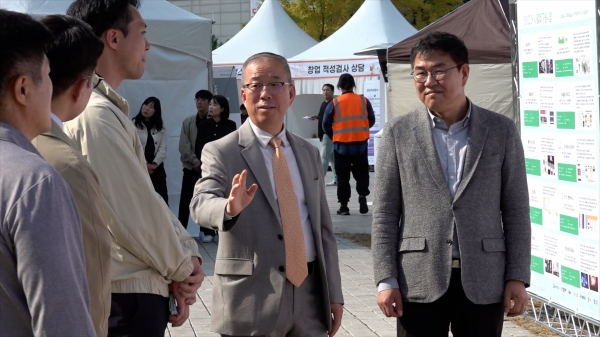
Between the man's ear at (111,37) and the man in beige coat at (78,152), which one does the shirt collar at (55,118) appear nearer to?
the man in beige coat at (78,152)

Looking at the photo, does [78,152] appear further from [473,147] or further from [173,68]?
[173,68]

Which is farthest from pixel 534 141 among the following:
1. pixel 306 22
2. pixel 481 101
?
pixel 306 22

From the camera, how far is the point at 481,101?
12562 mm

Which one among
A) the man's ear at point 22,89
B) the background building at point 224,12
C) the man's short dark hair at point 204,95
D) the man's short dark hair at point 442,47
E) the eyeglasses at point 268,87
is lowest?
the man's ear at point 22,89

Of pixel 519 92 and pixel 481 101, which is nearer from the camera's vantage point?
pixel 519 92

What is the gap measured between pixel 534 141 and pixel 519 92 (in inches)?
19.4

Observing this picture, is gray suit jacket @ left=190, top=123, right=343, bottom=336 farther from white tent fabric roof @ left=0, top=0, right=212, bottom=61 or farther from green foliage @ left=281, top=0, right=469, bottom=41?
green foliage @ left=281, top=0, right=469, bottom=41

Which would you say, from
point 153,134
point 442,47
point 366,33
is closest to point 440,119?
point 442,47

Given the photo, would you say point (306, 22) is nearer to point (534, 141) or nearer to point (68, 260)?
point (534, 141)

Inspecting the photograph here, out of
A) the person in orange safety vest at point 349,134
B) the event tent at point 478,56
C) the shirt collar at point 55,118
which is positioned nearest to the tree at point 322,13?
the event tent at point 478,56

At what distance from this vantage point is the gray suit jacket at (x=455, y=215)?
359cm

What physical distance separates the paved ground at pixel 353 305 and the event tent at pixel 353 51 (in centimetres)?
1010

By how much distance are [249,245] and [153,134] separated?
24.8 ft

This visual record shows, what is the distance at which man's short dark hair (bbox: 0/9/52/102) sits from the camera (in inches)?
71.5
